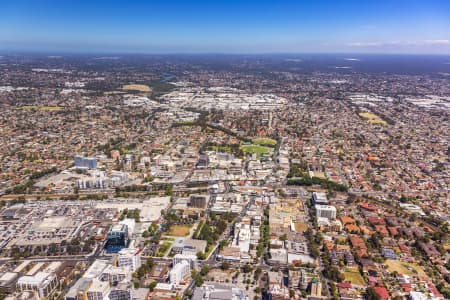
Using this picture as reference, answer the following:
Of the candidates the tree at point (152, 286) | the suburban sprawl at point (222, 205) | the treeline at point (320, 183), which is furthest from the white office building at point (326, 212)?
the tree at point (152, 286)

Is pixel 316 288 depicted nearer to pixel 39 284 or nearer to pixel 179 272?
pixel 179 272

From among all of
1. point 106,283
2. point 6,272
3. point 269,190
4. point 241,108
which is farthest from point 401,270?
point 241,108

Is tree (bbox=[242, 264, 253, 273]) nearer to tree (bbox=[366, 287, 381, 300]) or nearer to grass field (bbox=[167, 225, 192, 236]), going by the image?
grass field (bbox=[167, 225, 192, 236])

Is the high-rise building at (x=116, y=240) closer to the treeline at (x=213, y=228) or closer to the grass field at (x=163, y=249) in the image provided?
the grass field at (x=163, y=249)

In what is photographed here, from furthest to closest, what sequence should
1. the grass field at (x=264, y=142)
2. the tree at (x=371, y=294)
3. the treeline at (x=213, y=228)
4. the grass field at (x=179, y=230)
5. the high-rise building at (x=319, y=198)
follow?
the grass field at (x=264, y=142) < the high-rise building at (x=319, y=198) < the grass field at (x=179, y=230) < the treeline at (x=213, y=228) < the tree at (x=371, y=294)

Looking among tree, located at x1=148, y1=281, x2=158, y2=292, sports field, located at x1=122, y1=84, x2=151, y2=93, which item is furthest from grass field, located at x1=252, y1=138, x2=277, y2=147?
sports field, located at x1=122, y1=84, x2=151, y2=93

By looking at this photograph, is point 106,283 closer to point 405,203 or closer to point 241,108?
point 405,203
